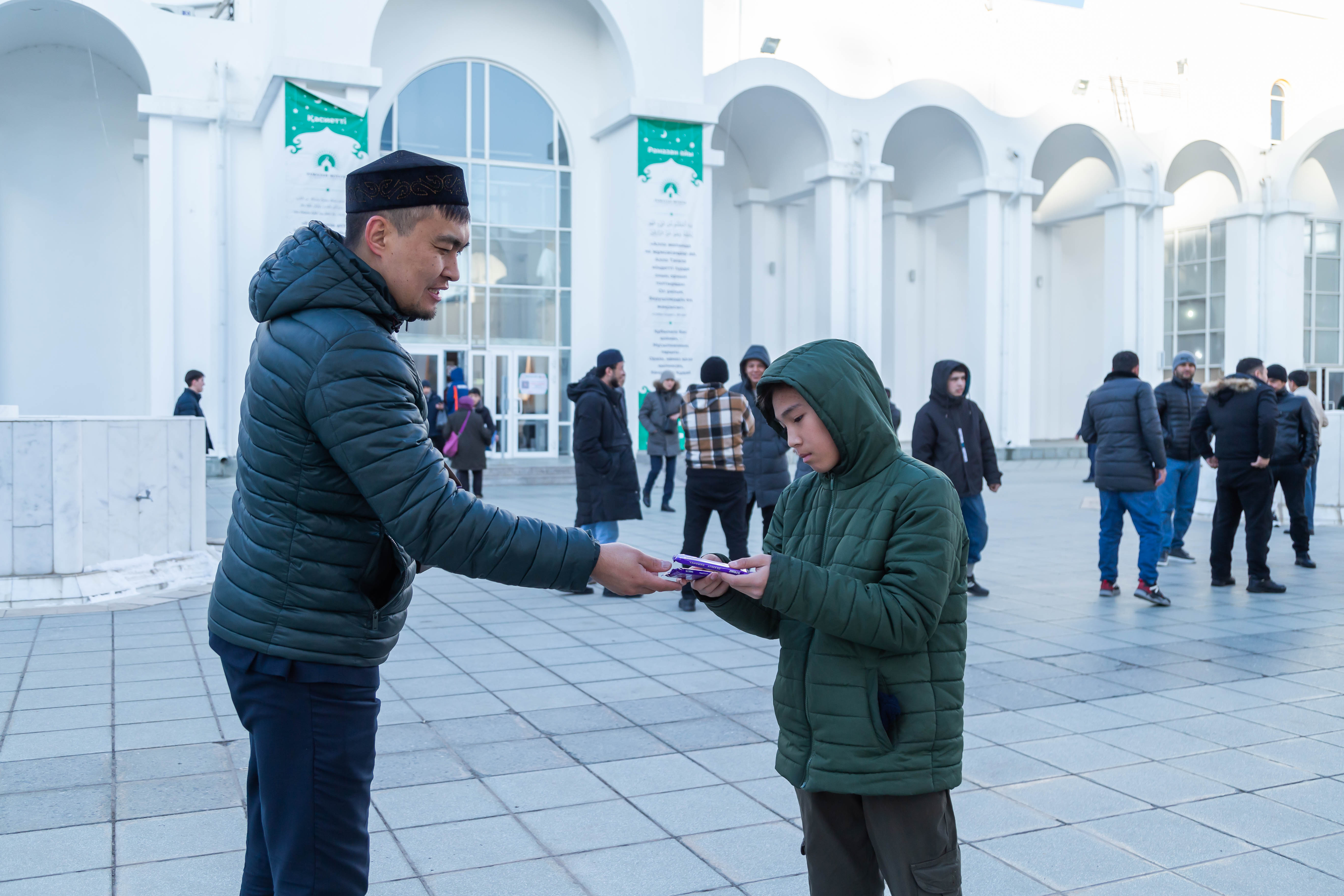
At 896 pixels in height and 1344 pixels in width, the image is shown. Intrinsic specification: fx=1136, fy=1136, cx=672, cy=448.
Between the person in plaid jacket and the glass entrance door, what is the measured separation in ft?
47.9

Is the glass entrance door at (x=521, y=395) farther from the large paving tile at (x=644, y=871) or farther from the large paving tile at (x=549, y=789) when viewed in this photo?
the large paving tile at (x=644, y=871)

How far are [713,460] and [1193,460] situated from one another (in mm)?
4793

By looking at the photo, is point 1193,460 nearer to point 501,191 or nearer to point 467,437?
point 467,437

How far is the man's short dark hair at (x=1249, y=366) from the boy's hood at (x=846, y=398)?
874 cm

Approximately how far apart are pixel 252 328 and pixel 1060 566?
1456cm

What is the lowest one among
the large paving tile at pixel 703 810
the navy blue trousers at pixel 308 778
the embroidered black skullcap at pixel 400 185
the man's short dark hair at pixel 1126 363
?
the large paving tile at pixel 703 810

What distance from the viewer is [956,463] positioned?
8.23 meters

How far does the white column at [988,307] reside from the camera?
25375 millimetres

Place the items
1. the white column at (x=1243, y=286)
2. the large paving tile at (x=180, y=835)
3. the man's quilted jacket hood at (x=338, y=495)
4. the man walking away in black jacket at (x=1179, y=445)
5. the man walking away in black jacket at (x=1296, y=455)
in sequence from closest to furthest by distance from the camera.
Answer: the man's quilted jacket hood at (x=338, y=495) → the large paving tile at (x=180, y=835) → the man walking away in black jacket at (x=1296, y=455) → the man walking away in black jacket at (x=1179, y=445) → the white column at (x=1243, y=286)

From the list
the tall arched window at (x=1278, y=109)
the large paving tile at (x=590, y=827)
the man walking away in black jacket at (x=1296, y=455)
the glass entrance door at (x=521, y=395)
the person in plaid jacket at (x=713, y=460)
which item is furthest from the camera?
the tall arched window at (x=1278, y=109)

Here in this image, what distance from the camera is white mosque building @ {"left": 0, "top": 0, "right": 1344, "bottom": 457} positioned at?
63.6 feet

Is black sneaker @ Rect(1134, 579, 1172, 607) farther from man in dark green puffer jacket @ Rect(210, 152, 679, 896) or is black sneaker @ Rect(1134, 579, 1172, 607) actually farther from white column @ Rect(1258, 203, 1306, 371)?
white column @ Rect(1258, 203, 1306, 371)

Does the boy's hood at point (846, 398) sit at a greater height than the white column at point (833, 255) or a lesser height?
lesser

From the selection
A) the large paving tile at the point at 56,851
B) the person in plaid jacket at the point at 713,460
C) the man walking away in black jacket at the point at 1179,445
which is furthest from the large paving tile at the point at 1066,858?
the man walking away in black jacket at the point at 1179,445
